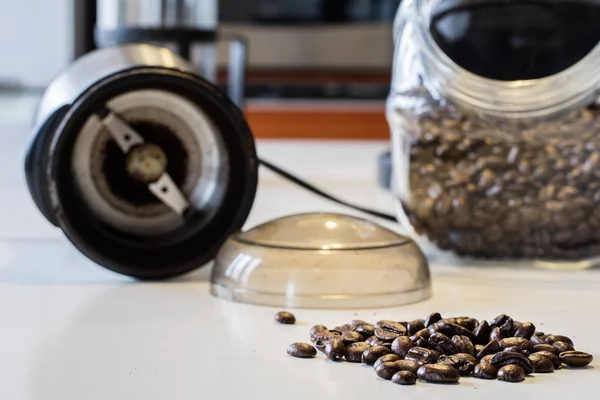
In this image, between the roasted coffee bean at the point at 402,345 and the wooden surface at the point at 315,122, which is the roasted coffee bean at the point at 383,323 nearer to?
the roasted coffee bean at the point at 402,345

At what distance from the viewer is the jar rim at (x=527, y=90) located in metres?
0.82

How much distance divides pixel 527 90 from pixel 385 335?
0.33m

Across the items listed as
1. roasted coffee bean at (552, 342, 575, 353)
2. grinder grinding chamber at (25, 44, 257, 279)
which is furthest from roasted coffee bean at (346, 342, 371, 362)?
grinder grinding chamber at (25, 44, 257, 279)

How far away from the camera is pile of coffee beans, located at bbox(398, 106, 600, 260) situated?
86 centimetres

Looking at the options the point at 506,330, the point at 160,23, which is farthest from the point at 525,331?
the point at 160,23

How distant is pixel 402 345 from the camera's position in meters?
0.55

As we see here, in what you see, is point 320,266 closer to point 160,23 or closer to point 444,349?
point 444,349

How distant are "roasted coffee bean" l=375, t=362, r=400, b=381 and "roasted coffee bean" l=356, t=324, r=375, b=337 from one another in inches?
3.3

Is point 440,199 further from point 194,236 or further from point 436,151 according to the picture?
point 194,236

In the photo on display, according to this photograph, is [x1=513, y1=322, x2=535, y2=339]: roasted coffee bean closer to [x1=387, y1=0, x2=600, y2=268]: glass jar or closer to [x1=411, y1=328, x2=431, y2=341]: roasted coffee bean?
[x1=411, y1=328, x2=431, y2=341]: roasted coffee bean

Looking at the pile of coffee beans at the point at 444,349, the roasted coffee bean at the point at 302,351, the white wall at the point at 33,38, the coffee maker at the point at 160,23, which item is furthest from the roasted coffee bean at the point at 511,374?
the white wall at the point at 33,38

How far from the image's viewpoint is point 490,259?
883 millimetres

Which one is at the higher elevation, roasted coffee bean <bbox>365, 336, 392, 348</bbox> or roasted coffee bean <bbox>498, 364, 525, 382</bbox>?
roasted coffee bean <bbox>498, 364, 525, 382</bbox>

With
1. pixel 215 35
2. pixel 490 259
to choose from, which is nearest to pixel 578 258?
pixel 490 259
